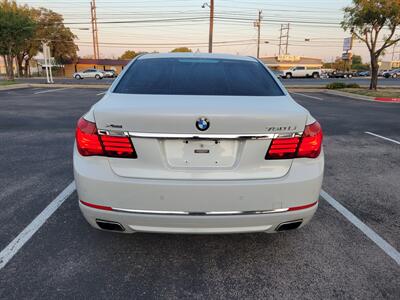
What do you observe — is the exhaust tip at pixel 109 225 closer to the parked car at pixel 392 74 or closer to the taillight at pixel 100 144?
the taillight at pixel 100 144

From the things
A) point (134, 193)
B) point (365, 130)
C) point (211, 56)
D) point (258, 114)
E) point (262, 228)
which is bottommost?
point (365, 130)

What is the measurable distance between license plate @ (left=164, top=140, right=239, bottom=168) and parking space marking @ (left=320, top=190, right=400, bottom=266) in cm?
180

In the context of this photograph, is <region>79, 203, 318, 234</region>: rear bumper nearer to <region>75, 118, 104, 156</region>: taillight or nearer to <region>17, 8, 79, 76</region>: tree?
<region>75, 118, 104, 156</region>: taillight

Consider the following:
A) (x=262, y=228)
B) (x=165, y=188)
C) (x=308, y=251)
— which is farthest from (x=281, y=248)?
(x=165, y=188)

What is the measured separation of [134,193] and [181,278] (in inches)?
32.0

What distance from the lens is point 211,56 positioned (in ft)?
11.5

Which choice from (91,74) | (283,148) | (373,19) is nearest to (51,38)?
(91,74)

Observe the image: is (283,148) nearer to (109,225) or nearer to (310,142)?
(310,142)

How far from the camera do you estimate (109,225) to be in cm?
231

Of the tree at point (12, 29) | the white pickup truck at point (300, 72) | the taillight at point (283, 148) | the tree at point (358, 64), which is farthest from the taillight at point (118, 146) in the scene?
the tree at point (358, 64)

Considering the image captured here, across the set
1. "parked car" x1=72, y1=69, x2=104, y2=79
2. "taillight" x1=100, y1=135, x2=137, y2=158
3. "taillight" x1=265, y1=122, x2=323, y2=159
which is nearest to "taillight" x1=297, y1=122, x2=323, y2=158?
"taillight" x1=265, y1=122, x2=323, y2=159

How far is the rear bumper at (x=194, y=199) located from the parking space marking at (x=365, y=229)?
1.17m

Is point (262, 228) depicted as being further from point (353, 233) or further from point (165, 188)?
point (353, 233)

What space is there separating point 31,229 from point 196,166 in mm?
1996
